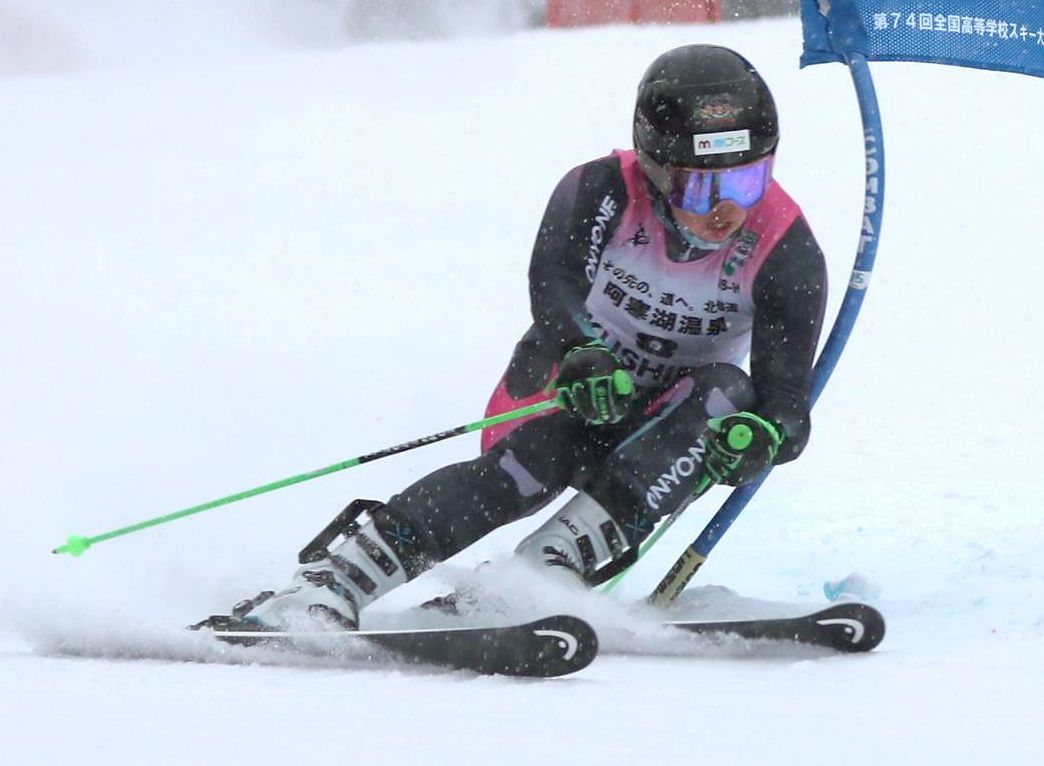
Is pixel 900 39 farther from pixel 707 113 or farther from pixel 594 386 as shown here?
pixel 594 386

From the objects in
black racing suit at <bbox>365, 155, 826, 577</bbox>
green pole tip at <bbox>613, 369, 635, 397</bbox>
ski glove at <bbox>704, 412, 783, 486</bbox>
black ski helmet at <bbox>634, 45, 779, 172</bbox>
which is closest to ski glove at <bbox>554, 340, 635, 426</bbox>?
green pole tip at <bbox>613, 369, 635, 397</bbox>

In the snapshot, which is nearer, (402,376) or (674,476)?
(674,476)

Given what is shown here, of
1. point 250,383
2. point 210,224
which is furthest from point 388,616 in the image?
point 210,224

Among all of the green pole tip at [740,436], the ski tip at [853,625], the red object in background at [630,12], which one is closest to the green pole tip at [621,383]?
the green pole tip at [740,436]

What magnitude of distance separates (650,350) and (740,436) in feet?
1.67

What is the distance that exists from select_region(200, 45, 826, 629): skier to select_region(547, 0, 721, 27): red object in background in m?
10.2

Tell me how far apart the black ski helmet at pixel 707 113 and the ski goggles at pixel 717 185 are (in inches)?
0.7

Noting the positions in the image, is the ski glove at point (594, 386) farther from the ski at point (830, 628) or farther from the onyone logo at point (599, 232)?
the ski at point (830, 628)

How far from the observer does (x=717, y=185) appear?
11.4 feet

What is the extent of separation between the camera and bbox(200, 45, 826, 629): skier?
342cm

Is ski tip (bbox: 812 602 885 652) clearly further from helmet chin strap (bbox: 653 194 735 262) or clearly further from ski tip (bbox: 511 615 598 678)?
Result: helmet chin strap (bbox: 653 194 735 262)

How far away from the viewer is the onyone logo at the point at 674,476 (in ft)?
11.4

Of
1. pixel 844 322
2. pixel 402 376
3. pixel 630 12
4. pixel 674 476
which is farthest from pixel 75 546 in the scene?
pixel 630 12

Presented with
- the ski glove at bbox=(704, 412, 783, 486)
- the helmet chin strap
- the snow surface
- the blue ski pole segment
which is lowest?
the snow surface
